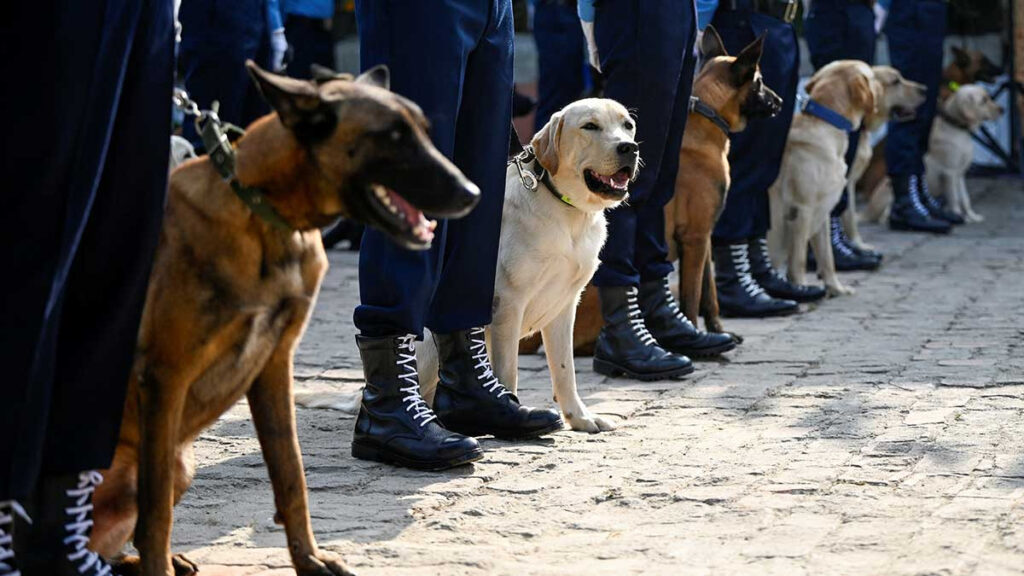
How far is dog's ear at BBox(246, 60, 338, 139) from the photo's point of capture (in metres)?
2.36

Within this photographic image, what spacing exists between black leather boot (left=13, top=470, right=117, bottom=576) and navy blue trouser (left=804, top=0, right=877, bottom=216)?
6220mm

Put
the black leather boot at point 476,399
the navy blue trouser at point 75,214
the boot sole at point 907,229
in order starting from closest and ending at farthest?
1. the navy blue trouser at point 75,214
2. the black leather boot at point 476,399
3. the boot sole at point 907,229

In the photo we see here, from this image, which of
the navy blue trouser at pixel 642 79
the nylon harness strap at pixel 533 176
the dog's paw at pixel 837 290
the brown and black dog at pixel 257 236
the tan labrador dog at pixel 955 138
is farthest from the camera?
the tan labrador dog at pixel 955 138

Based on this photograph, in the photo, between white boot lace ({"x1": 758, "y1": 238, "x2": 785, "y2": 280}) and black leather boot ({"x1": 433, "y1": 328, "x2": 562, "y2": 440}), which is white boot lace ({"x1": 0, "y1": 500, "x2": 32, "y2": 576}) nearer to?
black leather boot ({"x1": 433, "y1": 328, "x2": 562, "y2": 440})

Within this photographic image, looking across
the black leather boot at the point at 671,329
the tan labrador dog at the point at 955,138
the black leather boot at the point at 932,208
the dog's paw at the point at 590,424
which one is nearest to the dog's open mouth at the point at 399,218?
the dog's paw at the point at 590,424

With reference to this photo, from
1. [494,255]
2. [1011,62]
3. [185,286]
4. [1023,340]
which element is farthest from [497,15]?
[1011,62]

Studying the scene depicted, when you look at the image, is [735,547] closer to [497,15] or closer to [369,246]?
[369,246]

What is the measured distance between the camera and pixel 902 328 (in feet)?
19.9

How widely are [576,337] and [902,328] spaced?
4.88 ft

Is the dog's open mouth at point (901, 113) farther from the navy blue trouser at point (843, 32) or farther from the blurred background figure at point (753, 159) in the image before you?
the blurred background figure at point (753, 159)

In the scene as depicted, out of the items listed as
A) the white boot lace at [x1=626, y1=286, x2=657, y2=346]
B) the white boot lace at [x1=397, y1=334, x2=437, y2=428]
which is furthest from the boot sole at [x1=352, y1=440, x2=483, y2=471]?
the white boot lace at [x1=626, y1=286, x2=657, y2=346]

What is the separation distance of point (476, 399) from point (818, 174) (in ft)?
12.5

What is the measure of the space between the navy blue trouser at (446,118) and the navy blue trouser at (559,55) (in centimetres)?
318

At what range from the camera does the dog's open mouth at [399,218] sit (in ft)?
8.15
